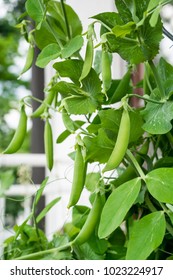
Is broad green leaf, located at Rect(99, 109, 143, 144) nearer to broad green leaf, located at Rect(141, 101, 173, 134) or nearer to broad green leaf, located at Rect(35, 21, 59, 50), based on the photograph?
broad green leaf, located at Rect(141, 101, 173, 134)

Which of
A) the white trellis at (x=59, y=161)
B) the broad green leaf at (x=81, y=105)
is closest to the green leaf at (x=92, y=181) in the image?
the broad green leaf at (x=81, y=105)

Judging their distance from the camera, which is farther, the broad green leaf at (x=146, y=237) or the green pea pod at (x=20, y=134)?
the green pea pod at (x=20, y=134)

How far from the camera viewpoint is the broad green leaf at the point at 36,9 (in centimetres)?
49

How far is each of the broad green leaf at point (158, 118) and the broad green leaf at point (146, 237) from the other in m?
0.07

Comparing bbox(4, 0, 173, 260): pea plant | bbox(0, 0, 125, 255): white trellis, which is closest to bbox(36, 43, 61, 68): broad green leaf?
bbox(4, 0, 173, 260): pea plant

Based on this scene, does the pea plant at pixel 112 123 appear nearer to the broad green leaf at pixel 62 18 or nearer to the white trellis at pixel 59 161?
the broad green leaf at pixel 62 18

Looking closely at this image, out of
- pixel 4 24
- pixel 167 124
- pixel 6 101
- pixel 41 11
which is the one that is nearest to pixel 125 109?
pixel 167 124

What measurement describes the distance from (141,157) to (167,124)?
0.08m

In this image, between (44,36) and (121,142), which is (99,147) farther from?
(44,36)

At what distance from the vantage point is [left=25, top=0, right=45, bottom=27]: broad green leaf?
1.61 feet

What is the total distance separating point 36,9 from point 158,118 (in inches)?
6.4

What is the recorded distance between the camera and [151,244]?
1.31 ft

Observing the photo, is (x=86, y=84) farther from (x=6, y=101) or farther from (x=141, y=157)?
(x=6, y=101)

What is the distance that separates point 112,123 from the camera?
0.44m
